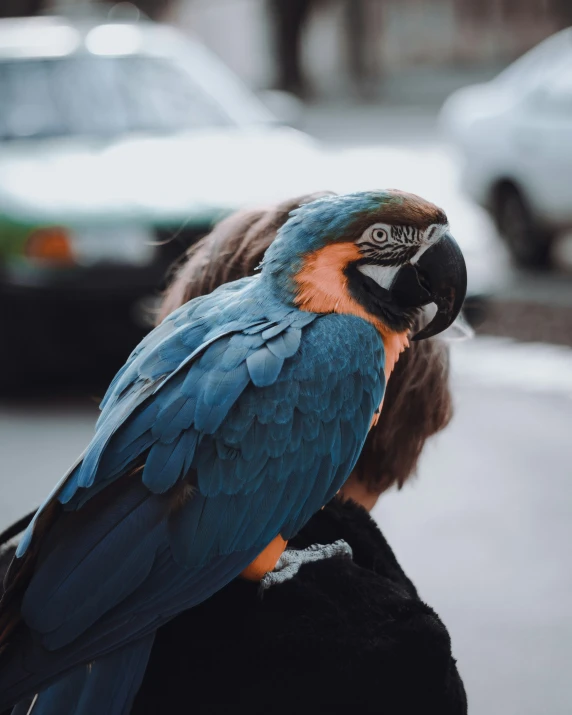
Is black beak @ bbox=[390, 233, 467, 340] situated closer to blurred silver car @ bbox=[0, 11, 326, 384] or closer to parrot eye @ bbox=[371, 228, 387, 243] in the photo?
parrot eye @ bbox=[371, 228, 387, 243]

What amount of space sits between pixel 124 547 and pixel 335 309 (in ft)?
1.61

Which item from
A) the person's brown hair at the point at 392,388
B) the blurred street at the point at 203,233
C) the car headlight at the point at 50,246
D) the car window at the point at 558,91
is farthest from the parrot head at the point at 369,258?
the car window at the point at 558,91

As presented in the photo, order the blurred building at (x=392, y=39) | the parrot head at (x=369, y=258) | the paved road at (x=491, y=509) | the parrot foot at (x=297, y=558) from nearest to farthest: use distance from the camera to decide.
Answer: the parrot foot at (x=297, y=558) < the parrot head at (x=369, y=258) < the paved road at (x=491, y=509) < the blurred building at (x=392, y=39)

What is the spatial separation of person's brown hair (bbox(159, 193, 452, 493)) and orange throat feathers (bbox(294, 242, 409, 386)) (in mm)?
298

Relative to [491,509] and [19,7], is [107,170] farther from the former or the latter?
[19,7]

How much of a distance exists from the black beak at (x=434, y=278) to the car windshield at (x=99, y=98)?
453 centimetres

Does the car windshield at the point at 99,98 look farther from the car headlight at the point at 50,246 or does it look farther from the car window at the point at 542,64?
the car window at the point at 542,64

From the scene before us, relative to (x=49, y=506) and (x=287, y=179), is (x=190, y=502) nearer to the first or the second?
(x=49, y=506)

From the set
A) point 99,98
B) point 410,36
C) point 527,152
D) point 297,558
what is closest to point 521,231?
point 527,152

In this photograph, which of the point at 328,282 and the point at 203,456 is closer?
the point at 203,456

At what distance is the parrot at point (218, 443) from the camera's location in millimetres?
1438

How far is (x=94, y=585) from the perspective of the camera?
4.77 feet

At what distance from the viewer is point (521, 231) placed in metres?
8.32

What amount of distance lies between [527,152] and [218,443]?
695cm
